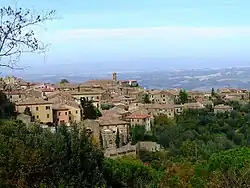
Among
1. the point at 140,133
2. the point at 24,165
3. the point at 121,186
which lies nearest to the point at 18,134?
the point at 24,165

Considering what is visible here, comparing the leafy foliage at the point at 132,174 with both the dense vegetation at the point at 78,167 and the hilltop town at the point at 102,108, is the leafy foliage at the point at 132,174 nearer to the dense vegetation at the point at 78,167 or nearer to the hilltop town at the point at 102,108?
the dense vegetation at the point at 78,167

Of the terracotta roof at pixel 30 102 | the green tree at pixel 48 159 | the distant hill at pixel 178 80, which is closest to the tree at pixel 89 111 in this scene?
the terracotta roof at pixel 30 102

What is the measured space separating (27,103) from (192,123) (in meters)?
12.0

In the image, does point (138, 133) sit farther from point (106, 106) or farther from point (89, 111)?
point (106, 106)

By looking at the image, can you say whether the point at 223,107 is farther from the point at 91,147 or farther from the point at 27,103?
the point at 91,147

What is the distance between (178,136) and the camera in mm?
30547

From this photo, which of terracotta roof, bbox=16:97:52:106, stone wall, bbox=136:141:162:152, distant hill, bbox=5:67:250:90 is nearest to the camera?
stone wall, bbox=136:141:162:152

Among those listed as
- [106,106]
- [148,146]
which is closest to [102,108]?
[106,106]

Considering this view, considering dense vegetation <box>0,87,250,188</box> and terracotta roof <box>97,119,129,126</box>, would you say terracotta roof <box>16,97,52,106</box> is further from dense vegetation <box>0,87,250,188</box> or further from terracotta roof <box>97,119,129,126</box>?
dense vegetation <box>0,87,250,188</box>

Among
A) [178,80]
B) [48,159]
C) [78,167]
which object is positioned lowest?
[178,80]

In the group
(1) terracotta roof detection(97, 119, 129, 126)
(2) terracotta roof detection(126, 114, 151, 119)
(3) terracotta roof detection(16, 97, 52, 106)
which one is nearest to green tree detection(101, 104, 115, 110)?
(2) terracotta roof detection(126, 114, 151, 119)

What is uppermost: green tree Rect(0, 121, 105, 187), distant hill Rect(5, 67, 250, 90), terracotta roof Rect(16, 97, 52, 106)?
green tree Rect(0, 121, 105, 187)

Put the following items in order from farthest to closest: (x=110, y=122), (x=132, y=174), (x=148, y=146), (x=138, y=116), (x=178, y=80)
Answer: (x=178, y=80), (x=138, y=116), (x=110, y=122), (x=148, y=146), (x=132, y=174)

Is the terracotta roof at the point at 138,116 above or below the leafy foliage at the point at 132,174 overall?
below
